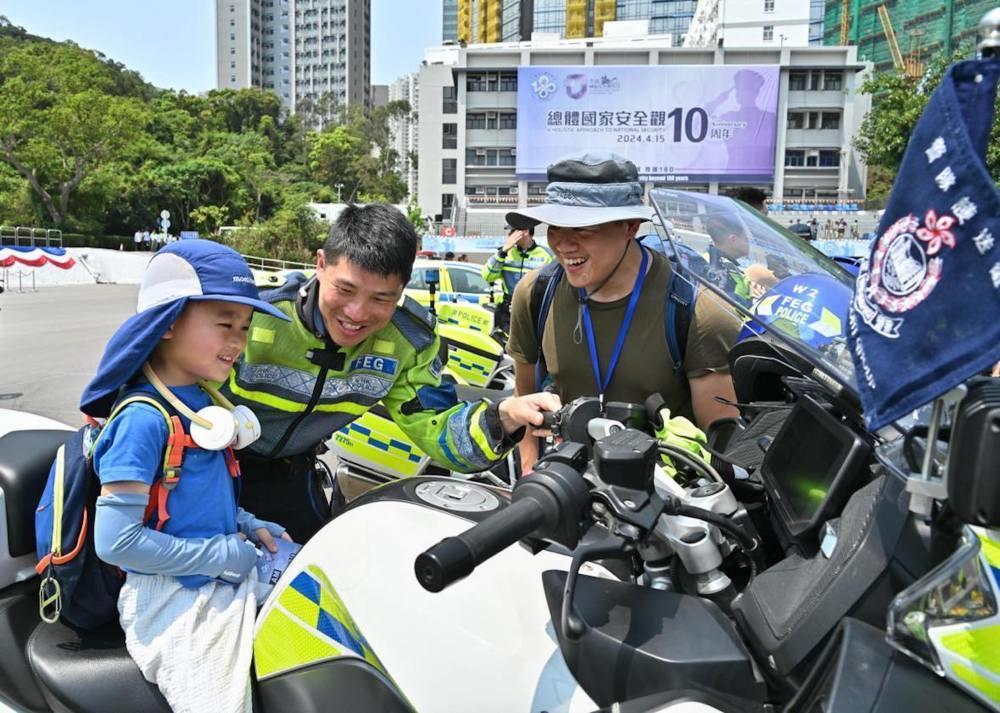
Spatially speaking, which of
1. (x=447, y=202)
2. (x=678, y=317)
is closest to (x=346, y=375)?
(x=678, y=317)

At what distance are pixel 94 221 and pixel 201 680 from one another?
56831 millimetres

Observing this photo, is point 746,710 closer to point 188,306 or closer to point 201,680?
point 201,680

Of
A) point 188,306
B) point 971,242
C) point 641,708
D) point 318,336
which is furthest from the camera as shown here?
point 318,336

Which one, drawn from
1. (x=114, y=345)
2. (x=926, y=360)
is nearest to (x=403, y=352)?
(x=114, y=345)

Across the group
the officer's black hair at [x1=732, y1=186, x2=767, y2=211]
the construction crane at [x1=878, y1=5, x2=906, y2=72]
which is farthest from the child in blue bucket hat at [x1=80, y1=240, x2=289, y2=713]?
the construction crane at [x1=878, y1=5, x2=906, y2=72]

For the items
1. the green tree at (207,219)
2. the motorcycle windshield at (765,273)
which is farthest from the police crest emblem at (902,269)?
the green tree at (207,219)

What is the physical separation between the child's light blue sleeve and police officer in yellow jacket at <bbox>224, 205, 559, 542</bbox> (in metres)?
0.62

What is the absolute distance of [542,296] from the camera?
10.1ft

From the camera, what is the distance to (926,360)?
34.5 inches

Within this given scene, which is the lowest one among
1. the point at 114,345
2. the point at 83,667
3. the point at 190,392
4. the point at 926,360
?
the point at 83,667

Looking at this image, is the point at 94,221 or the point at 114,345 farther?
the point at 94,221

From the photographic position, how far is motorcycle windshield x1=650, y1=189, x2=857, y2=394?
4.30ft

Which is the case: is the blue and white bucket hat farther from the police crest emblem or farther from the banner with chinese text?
the banner with chinese text

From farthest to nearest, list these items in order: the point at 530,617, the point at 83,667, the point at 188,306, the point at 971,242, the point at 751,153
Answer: the point at 751,153, the point at 188,306, the point at 83,667, the point at 530,617, the point at 971,242
